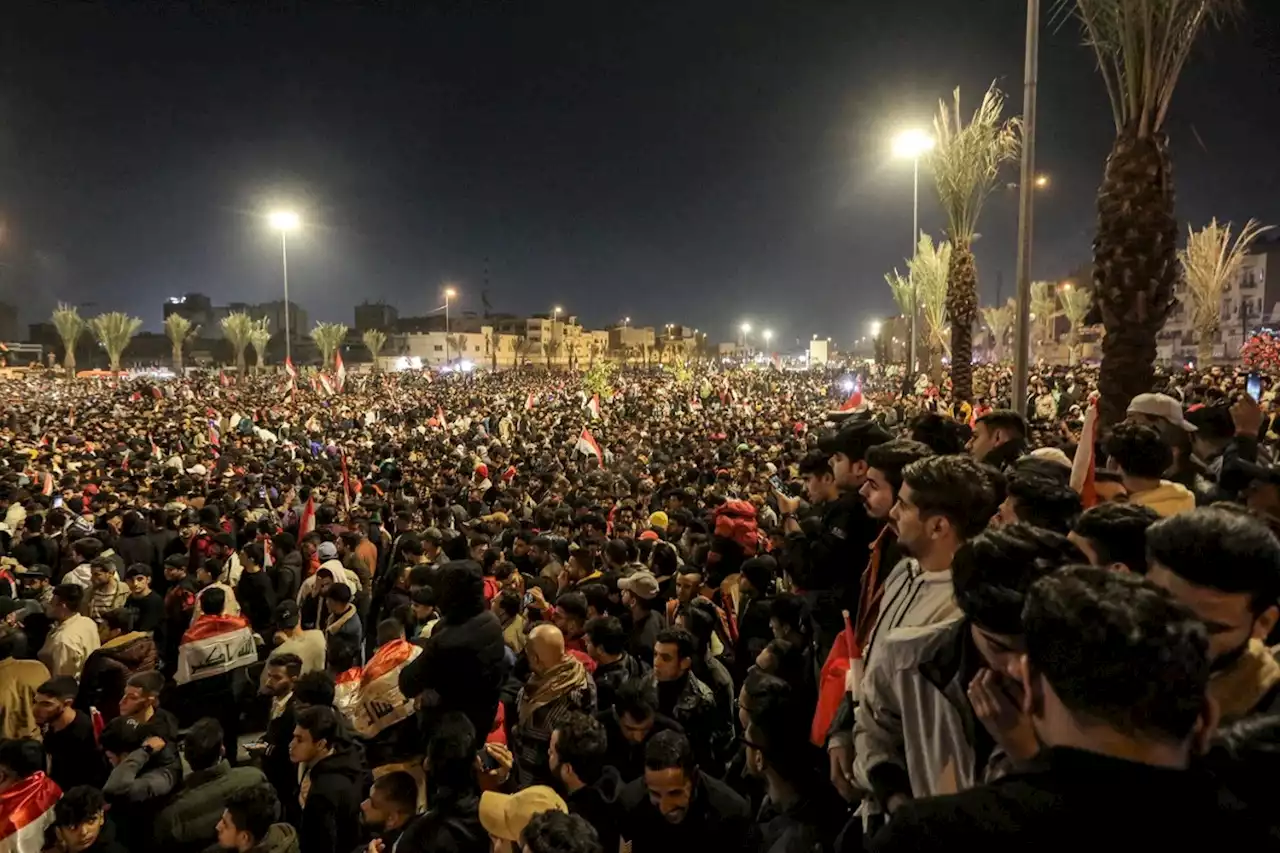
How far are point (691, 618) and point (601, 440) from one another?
1476 centimetres

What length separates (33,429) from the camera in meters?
21.4

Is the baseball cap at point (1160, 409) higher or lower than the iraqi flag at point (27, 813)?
higher

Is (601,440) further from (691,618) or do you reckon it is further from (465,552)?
(691,618)

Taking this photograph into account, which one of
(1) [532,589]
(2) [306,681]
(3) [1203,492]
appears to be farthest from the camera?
(1) [532,589]

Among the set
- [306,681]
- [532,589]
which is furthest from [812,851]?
[532,589]

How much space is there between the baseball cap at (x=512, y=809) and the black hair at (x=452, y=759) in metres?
0.20

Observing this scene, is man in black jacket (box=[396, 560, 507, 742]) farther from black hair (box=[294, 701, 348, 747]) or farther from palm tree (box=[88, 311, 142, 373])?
palm tree (box=[88, 311, 142, 373])

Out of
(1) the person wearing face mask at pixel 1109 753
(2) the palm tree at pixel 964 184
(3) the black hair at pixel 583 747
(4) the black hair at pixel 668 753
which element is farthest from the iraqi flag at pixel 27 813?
(2) the palm tree at pixel 964 184

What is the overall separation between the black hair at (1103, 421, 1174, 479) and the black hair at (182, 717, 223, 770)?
15.7 feet

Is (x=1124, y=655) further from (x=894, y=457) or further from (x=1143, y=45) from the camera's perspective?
(x=1143, y=45)

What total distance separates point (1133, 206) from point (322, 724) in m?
9.89

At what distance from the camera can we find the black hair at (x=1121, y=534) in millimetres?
2719

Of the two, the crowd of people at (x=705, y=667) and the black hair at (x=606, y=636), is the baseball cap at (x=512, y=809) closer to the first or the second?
the crowd of people at (x=705, y=667)

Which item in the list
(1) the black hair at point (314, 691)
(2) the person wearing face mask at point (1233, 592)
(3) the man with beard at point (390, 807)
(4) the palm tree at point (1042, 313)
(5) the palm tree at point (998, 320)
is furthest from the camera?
(5) the palm tree at point (998, 320)
